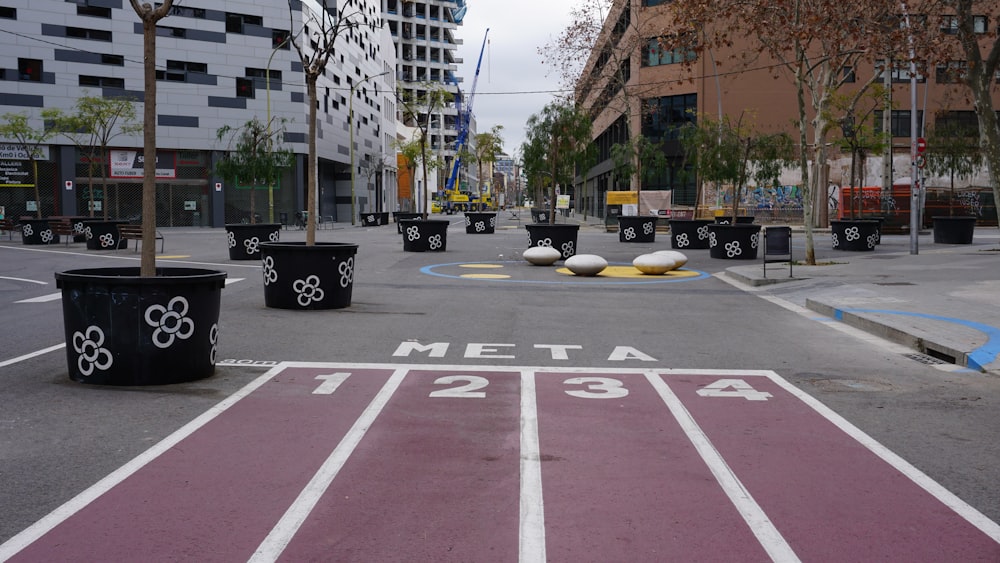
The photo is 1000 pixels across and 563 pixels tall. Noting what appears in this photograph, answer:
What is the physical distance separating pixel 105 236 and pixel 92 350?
2465 centimetres

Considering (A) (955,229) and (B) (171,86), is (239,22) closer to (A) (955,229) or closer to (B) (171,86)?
(B) (171,86)

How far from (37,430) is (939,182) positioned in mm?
67001

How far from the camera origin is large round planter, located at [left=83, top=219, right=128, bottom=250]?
1191 inches

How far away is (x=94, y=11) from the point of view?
195 ft

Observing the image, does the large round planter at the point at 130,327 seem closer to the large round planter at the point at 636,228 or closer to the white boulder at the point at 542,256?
the white boulder at the point at 542,256

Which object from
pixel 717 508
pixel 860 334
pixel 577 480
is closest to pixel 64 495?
pixel 577 480

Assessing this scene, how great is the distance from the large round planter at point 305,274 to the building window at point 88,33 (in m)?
53.7

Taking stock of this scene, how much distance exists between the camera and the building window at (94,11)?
194 ft

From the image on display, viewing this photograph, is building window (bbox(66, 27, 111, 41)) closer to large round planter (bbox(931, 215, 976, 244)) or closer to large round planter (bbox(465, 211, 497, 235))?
large round planter (bbox(465, 211, 497, 235))

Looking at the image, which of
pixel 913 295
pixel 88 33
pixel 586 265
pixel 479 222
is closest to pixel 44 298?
pixel 586 265

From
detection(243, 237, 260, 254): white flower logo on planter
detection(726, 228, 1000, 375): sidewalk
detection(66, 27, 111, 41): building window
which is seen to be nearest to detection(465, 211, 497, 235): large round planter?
detection(243, 237, 260, 254): white flower logo on planter

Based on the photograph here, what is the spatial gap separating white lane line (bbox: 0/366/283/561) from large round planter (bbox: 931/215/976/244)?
31907 millimetres

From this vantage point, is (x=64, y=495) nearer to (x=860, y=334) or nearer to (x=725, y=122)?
(x=860, y=334)

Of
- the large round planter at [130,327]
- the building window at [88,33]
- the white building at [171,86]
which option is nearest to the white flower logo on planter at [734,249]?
the large round planter at [130,327]
